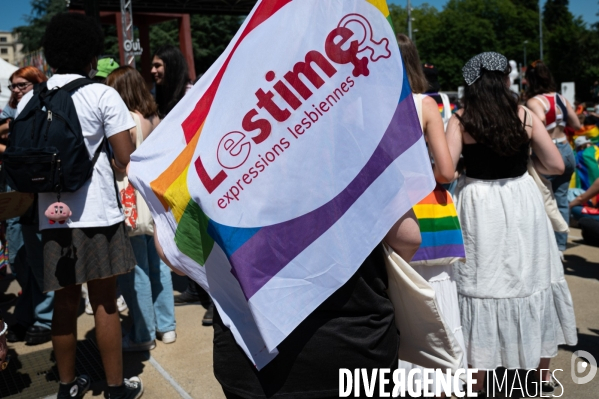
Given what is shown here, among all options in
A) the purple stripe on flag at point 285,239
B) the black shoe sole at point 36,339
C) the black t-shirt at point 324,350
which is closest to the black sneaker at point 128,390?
the black shoe sole at point 36,339

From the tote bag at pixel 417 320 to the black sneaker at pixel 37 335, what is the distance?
3.52 m

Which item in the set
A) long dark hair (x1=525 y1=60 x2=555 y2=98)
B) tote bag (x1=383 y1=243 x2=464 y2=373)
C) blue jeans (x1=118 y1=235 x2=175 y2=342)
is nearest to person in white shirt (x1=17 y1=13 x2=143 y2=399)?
blue jeans (x1=118 y1=235 x2=175 y2=342)

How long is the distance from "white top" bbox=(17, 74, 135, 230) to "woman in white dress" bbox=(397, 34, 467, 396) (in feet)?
4.91

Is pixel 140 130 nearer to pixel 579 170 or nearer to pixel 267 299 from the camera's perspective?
pixel 267 299

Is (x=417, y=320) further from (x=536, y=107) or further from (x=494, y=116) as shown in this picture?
(x=536, y=107)

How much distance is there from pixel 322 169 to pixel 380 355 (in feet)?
1.97

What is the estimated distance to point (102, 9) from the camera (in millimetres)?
19266

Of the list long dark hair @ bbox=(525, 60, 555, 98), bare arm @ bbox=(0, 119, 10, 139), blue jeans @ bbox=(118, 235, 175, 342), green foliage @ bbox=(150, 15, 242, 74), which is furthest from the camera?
green foliage @ bbox=(150, 15, 242, 74)

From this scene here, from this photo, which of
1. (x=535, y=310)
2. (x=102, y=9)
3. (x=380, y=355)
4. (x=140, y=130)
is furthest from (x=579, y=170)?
(x=102, y=9)

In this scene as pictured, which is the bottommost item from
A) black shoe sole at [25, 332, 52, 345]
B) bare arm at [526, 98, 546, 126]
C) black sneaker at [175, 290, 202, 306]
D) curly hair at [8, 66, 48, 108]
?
black shoe sole at [25, 332, 52, 345]

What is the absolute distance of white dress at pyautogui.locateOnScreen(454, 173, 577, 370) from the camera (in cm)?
321

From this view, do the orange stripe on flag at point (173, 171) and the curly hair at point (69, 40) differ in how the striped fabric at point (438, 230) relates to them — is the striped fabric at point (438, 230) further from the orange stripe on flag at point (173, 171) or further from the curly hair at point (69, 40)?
the curly hair at point (69, 40)

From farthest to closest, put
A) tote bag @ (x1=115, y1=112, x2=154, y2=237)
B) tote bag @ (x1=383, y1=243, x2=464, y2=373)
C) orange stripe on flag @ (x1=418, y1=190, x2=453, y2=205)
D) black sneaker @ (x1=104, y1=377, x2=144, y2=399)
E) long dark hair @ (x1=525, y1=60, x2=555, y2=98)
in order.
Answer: long dark hair @ (x1=525, y1=60, x2=555, y2=98) < tote bag @ (x1=115, y1=112, x2=154, y2=237) < black sneaker @ (x1=104, y1=377, x2=144, y2=399) < orange stripe on flag @ (x1=418, y1=190, x2=453, y2=205) < tote bag @ (x1=383, y1=243, x2=464, y2=373)

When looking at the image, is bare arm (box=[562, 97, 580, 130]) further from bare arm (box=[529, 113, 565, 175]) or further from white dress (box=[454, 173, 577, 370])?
white dress (box=[454, 173, 577, 370])
